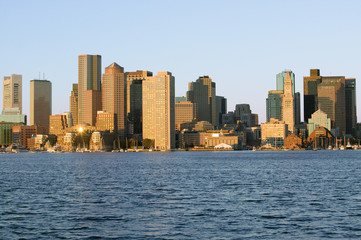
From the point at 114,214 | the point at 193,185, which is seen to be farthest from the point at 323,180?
the point at 114,214

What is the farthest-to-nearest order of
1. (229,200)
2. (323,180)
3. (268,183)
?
(323,180) → (268,183) → (229,200)

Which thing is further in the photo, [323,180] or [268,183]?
[323,180]

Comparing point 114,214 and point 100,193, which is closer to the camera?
point 114,214

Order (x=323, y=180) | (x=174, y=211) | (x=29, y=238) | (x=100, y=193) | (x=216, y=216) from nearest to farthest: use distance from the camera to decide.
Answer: (x=29, y=238), (x=216, y=216), (x=174, y=211), (x=100, y=193), (x=323, y=180)

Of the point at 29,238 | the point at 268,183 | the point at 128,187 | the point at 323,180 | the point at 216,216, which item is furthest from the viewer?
the point at 323,180

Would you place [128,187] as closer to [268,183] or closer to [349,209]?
[268,183]

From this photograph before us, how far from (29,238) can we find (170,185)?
152ft

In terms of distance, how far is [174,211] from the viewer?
201ft

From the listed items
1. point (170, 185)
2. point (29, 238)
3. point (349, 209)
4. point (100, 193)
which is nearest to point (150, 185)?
point (170, 185)

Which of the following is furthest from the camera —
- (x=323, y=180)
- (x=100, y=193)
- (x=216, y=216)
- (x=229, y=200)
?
(x=323, y=180)

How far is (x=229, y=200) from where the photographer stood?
7081 cm

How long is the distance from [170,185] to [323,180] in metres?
28.8

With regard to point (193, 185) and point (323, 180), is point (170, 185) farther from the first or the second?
point (323, 180)

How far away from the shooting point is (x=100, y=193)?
80312 mm
